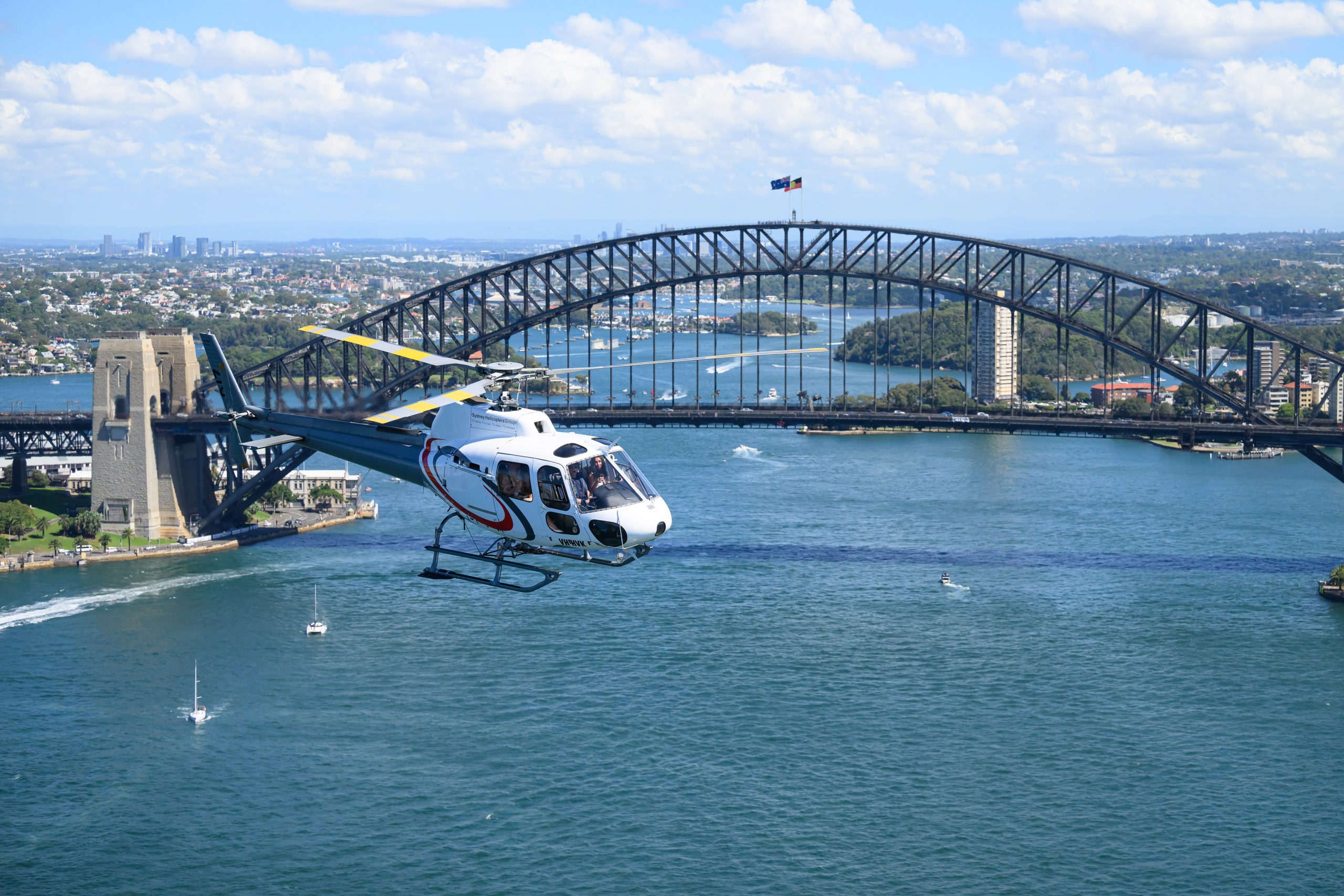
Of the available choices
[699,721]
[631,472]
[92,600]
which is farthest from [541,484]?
[92,600]

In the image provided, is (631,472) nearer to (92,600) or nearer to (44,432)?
(92,600)

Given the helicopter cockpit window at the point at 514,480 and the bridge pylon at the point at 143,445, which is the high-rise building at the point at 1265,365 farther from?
the helicopter cockpit window at the point at 514,480

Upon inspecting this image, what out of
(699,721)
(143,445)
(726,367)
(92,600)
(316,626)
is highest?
(726,367)

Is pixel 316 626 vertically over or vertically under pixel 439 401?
under

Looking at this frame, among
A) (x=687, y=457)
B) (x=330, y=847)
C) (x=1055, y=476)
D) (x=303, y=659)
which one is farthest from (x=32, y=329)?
(x=330, y=847)

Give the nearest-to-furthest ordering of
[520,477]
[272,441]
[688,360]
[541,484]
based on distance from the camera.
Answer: [541,484] < [520,477] < [272,441] < [688,360]

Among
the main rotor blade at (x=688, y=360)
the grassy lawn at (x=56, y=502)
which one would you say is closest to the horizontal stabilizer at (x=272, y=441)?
the main rotor blade at (x=688, y=360)

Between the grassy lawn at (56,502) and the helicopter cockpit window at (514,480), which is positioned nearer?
the helicopter cockpit window at (514,480)
